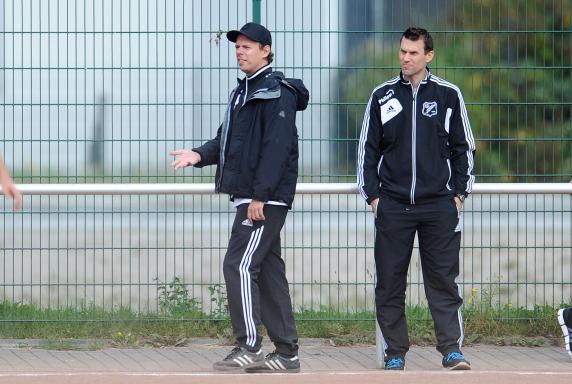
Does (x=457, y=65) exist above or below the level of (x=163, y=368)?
above

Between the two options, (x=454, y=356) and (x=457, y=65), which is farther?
(x=457, y=65)

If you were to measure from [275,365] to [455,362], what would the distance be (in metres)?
0.98

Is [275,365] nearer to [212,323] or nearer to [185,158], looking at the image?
[185,158]

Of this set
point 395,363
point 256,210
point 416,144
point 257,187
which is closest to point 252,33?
point 257,187

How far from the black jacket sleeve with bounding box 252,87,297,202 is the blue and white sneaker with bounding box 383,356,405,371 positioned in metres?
1.21

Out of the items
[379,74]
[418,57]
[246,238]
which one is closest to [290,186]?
[246,238]

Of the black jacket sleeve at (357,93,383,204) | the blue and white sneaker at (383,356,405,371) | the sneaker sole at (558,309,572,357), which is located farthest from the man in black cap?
the sneaker sole at (558,309,572,357)

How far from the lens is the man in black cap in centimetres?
813

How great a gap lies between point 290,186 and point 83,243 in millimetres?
2326

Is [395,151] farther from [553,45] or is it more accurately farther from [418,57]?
[553,45]

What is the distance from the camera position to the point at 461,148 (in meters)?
8.36

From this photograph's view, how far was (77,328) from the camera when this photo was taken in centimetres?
993

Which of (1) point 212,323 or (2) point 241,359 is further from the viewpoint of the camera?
(1) point 212,323

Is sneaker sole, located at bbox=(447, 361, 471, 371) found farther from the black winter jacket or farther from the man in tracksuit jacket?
the black winter jacket
